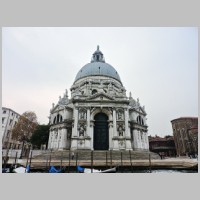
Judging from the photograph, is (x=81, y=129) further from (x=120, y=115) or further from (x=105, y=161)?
(x=105, y=161)

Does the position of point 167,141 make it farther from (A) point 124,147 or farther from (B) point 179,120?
(A) point 124,147

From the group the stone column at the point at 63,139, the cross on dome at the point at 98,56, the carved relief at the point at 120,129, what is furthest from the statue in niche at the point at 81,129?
the cross on dome at the point at 98,56

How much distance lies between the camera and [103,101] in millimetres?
25422

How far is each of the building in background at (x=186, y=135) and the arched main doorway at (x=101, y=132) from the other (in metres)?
25.9

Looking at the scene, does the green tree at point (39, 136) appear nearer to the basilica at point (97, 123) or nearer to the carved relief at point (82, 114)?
the basilica at point (97, 123)

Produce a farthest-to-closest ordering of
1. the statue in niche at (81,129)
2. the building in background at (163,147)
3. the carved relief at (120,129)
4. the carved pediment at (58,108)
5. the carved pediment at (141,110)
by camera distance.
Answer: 1. the building in background at (163,147)
2. the carved pediment at (141,110)
3. the carved pediment at (58,108)
4. the carved relief at (120,129)
5. the statue in niche at (81,129)

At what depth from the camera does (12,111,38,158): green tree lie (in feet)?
100

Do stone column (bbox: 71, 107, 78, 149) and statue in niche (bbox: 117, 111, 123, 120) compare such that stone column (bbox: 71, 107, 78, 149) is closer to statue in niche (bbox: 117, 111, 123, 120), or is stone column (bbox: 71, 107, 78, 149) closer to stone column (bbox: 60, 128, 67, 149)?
stone column (bbox: 60, 128, 67, 149)

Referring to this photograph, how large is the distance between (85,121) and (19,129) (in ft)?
49.4

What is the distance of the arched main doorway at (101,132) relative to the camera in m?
23.9

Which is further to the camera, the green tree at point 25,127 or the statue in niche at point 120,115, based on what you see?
the green tree at point 25,127

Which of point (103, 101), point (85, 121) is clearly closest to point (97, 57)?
point (103, 101)

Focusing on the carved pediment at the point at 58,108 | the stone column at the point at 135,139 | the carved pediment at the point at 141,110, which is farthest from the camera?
the carved pediment at the point at 141,110

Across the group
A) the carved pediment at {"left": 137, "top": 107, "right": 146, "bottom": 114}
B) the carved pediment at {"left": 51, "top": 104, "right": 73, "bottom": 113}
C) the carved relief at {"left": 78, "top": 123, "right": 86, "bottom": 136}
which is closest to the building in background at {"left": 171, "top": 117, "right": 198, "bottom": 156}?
the carved pediment at {"left": 137, "top": 107, "right": 146, "bottom": 114}
